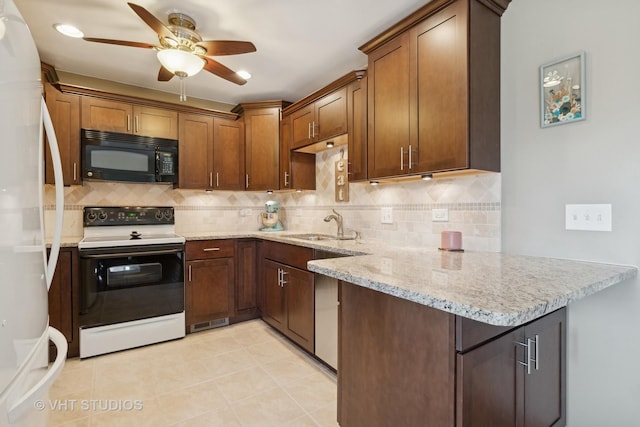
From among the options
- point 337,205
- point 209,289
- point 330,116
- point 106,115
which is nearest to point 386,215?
point 337,205

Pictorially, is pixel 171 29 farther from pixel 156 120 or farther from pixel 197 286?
pixel 197 286

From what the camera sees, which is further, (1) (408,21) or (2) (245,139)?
(2) (245,139)

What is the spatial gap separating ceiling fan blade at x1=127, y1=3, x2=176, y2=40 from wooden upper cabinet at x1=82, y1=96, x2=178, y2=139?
1305 millimetres

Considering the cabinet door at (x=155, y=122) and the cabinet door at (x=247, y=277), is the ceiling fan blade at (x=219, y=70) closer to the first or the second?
the cabinet door at (x=155, y=122)

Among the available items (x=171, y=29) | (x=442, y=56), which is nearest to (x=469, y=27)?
(x=442, y=56)

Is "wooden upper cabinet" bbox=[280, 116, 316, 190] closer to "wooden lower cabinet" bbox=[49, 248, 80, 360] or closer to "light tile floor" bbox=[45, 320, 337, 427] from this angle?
"light tile floor" bbox=[45, 320, 337, 427]

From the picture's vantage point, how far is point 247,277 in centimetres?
312

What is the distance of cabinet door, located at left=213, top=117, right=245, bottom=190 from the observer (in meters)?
3.31

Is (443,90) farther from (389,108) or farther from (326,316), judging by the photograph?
(326,316)

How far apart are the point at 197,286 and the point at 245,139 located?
1.64 meters

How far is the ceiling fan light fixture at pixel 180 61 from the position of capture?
1.90 metres

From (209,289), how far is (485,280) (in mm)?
2499

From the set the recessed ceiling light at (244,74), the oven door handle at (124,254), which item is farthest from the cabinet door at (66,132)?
the recessed ceiling light at (244,74)

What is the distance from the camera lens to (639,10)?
1.26m
